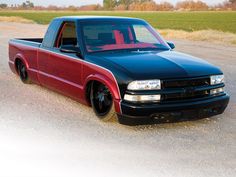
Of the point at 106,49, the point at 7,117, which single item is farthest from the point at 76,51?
the point at 7,117

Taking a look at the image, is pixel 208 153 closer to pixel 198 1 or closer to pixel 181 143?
pixel 181 143

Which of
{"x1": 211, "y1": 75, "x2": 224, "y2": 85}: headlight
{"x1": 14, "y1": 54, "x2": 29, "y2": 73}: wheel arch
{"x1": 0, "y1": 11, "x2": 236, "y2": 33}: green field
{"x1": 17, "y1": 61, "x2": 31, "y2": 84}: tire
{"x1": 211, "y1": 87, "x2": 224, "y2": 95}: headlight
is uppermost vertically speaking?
{"x1": 211, "y1": 75, "x2": 224, "y2": 85}: headlight

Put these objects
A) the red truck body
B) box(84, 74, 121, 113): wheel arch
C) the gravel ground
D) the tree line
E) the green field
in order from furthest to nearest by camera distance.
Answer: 1. the tree line
2. the green field
3. the red truck body
4. box(84, 74, 121, 113): wheel arch
5. the gravel ground

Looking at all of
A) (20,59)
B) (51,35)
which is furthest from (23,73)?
(51,35)

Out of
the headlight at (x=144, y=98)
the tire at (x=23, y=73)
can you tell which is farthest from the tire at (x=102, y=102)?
the tire at (x=23, y=73)

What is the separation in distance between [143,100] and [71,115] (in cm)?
151

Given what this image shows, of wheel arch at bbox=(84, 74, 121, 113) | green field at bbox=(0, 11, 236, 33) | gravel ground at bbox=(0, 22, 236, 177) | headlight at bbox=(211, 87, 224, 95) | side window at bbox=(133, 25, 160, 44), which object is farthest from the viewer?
green field at bbox=(0, 11, 236, 33)

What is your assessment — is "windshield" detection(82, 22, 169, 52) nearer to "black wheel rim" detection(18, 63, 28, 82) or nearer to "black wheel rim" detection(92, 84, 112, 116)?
"black wheel rim" detection(92, 84, 112, 116)

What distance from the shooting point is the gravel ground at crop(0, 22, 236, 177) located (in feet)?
13.4

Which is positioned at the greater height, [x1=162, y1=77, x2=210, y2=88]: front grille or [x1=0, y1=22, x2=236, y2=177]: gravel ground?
[x1=162, y1=77, x2=210, y2=88]: front grille

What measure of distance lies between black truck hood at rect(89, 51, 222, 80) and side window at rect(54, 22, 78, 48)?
1.02m

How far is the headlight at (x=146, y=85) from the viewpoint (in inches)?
202

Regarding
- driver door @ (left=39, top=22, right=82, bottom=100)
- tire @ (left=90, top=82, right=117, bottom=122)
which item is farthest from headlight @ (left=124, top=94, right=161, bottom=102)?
driver door @ (left=39, top=22, right=82, bottom=100)

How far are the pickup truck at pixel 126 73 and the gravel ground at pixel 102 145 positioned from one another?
237 millimetres
